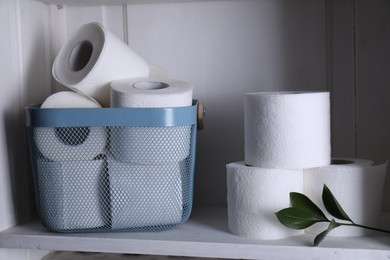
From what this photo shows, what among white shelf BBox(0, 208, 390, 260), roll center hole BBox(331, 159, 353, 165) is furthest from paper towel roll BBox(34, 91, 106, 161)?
roll center hole BBox(331, 159, 353, 165)

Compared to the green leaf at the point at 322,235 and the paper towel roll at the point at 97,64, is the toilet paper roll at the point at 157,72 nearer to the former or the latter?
the paper towel roll at the point at 97,64

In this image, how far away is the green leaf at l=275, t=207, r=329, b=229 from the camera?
749 mm

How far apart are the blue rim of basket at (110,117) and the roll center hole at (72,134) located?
0.05 ft

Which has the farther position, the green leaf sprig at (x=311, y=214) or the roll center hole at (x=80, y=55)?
the roll center hole at (x=80, y=55)

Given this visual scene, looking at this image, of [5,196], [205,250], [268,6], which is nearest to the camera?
[205,250]

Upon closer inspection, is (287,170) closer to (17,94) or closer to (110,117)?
(110,117)

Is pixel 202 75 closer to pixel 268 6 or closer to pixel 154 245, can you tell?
pixel 268 6

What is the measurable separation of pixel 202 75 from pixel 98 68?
0.24m

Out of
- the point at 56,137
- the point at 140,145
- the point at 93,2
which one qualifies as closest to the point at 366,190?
the point at 140,145

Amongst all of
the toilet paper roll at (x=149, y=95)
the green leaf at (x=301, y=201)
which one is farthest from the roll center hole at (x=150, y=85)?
the green leaf at (x=301, y=201)

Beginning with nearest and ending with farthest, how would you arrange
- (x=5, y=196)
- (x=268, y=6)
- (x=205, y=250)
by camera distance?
(x=205, y=250) → (x=5, y=196) → (x=268, y=6)

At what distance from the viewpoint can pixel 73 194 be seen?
0.82 metres

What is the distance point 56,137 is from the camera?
811mm

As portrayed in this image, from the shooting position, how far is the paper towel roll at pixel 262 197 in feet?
2.54
